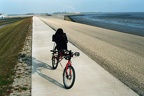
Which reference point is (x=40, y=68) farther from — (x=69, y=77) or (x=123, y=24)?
(x=123, y=24)

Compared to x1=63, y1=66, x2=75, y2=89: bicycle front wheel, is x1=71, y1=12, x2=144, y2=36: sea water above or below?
below

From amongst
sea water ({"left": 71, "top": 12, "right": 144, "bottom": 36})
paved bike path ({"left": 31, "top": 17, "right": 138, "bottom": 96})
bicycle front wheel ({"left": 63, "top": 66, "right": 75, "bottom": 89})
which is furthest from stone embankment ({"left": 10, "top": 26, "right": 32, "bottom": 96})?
sea water ({"left": 71, "top": 12, "right": 144, "bottom": 36})

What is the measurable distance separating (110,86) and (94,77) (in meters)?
1.12

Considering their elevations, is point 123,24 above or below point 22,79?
below

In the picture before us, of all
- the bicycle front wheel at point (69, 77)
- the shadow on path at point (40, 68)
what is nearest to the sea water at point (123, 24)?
the shadow on path at point (40, 68)

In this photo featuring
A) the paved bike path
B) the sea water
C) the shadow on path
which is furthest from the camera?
the sea water

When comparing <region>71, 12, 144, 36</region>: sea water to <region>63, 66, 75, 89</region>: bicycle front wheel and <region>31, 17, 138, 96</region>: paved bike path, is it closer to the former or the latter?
<region>31, 17, 138, 96</region>: paved bike path

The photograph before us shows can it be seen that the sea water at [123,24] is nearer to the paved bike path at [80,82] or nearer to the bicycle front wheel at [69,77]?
the paved bike path at [80,82]

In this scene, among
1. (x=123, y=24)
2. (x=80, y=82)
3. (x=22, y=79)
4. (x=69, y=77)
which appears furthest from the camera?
(x=123, y=24)

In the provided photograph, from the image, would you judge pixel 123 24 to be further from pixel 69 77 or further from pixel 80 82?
pixel 69 77

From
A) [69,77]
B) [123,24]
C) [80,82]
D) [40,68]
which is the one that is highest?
[69,77]

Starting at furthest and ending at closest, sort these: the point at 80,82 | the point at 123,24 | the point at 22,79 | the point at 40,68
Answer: the point at 123,24 < the point at 40,68 < the point at 22,79 < the point at 80,82

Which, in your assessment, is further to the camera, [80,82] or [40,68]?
[40,68]

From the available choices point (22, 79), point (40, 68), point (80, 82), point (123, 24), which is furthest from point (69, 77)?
point (123, 24)
